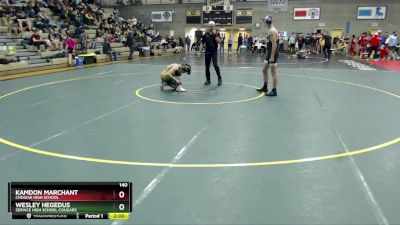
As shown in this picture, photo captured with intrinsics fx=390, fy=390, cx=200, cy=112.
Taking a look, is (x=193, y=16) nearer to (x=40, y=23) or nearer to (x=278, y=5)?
(x=278, y=5)

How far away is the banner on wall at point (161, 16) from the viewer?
36.1 meters

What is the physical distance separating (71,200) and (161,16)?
34970 mm

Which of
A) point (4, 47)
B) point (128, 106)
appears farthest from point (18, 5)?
point (128, 106)

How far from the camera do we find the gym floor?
3.56 meters

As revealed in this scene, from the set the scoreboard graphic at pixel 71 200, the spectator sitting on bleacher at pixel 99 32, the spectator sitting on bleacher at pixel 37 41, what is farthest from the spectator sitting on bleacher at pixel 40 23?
the scoreboard graphic at pixel 71 200

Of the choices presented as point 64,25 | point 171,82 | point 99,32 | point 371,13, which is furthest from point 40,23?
point 371,13

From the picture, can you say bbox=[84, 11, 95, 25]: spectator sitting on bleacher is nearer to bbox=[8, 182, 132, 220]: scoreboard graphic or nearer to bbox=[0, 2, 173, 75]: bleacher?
bbox=[0, 2, 173, 75]: bleacher

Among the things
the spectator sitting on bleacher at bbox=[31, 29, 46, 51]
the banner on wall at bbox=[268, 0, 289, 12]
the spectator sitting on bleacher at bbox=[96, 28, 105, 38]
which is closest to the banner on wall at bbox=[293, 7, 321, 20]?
the banner on wall at bbox=[268, 0, 289, 12]

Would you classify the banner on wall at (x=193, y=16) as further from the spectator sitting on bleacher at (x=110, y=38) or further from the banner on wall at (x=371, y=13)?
the banner on wall at (x=371, y=13)

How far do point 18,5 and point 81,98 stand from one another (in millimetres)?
13039

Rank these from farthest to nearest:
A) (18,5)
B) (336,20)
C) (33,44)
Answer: (336,20), (18,5), (33,44)

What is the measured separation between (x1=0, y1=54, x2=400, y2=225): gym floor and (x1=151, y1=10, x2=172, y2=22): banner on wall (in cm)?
2761

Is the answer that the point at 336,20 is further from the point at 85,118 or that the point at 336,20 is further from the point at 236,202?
the point at 236,202

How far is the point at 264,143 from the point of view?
550cm
